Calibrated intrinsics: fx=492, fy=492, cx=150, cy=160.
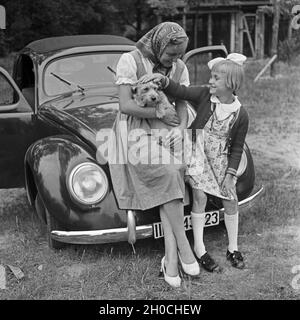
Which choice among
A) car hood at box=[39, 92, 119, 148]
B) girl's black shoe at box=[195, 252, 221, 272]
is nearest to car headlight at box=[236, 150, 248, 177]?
girl's black shoe at box=[195, 252, 221, 272]

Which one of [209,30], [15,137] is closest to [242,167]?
[15,137]

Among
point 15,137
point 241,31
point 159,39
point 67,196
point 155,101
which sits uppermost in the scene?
point 159,39

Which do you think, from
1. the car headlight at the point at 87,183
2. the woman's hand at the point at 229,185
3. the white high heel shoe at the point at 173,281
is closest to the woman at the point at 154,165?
the white high heel shoe at the point at 173,281

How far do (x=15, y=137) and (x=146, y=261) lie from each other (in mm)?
1729

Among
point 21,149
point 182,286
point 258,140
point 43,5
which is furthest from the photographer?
point 43,5

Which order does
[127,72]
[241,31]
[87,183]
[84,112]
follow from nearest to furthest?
[127,72] → [87,183] → [84,112] → [241,31]

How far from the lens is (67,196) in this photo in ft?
11.0

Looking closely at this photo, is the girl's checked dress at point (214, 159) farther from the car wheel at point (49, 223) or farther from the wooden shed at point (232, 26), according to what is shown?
the wooden shed at point (232, 26)

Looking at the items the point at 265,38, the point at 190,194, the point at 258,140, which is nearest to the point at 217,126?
the point at 190,194

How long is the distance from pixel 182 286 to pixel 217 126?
111 centimetres

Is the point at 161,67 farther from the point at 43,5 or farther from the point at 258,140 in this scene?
the point at 43,5

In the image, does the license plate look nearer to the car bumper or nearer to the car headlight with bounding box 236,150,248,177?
the car bumper

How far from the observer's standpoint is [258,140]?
23.3 ft

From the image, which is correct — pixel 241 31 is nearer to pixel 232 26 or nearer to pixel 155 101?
pixel 232 26
